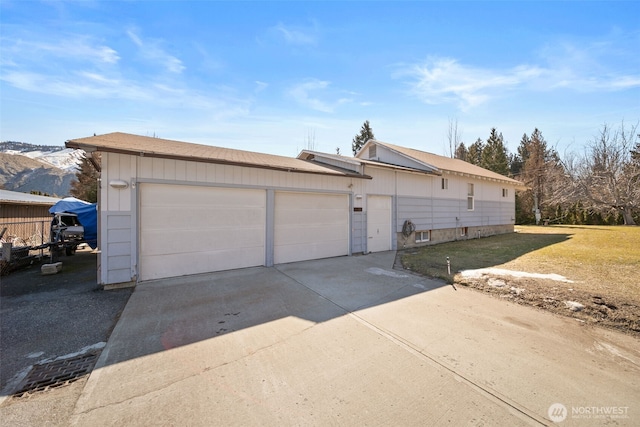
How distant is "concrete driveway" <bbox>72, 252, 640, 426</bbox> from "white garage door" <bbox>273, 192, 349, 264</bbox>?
3235mm

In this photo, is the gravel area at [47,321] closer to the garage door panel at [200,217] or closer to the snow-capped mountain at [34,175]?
→ the garage door panel at [200,217]

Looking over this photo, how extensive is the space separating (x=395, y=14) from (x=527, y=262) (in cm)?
846

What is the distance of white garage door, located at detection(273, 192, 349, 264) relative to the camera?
8.03m

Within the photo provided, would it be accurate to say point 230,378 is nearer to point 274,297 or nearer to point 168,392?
point 168,392

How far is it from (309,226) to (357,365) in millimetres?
5956

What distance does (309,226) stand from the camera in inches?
339

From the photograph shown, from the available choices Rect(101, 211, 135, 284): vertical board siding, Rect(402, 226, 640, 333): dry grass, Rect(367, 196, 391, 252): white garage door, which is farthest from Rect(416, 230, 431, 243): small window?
Rect(101, 211, 135, 284): vertical board siding

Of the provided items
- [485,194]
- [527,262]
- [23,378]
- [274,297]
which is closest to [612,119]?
[485,194]

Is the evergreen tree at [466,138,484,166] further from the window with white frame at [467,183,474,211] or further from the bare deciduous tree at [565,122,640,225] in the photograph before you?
the window with white frame at [467,183,474,211]

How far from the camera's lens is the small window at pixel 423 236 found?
11992 millimetres

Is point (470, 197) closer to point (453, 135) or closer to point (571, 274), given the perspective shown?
point (571, 274)

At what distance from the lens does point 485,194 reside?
1584 cm

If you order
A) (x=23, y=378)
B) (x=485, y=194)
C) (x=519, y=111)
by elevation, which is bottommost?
(x=23, y=378)

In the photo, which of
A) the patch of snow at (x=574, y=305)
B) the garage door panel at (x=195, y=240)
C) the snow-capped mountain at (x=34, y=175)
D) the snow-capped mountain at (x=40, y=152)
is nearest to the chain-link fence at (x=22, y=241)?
the garage door panel at (x=195, y=240)
